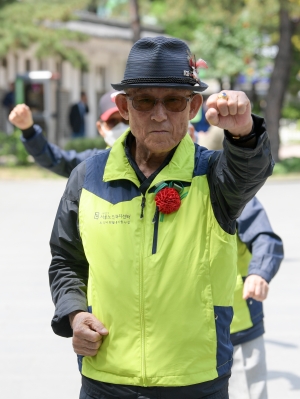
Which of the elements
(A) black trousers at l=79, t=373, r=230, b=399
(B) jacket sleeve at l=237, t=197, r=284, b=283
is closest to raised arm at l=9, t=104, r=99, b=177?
(B) jacket sleeve at l=237, t=197, r=284, b=283

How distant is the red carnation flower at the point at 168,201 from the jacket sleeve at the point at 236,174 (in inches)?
4.4

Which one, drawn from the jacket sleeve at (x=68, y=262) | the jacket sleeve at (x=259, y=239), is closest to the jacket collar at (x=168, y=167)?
the jacket sleeve at (x=68, y=262)

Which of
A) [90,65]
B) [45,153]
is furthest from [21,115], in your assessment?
[90,65]

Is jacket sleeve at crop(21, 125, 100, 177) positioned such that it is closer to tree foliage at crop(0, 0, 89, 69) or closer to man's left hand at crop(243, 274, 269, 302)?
man's left hand at crop(243, 274, 269, 302)

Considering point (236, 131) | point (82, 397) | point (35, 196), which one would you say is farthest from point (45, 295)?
point (35, 196)

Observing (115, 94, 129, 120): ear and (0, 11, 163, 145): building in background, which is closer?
(115, 94, 129, 120): ear

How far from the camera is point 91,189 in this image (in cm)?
263

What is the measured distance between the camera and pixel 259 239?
3803mm

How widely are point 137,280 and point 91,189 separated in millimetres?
337

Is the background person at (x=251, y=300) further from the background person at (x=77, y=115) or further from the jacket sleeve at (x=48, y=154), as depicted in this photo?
the background person at (x=77, y=115)

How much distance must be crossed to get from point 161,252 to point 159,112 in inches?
16.2

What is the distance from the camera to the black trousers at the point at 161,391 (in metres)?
2.48

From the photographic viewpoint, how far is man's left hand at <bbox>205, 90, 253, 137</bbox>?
2.20 meters

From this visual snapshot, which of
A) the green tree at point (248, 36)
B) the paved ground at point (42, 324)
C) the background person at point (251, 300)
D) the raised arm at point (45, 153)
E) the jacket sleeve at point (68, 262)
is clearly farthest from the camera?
the green tree at point (248, 36)
